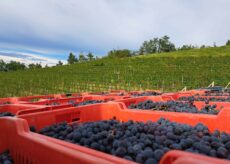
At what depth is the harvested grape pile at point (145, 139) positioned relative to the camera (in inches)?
40.1

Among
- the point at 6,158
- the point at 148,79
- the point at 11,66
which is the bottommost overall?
the point at 6,158

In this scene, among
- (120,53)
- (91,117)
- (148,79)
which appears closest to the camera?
(91,117)

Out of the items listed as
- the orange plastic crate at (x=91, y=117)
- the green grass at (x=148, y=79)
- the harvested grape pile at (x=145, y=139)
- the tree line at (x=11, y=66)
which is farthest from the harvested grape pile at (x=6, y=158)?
the tree line at (x=11, y=66)

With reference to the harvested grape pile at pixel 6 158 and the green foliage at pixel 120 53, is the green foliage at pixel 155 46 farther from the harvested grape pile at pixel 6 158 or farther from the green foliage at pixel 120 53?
the harvested grape pile at pixel 6 158

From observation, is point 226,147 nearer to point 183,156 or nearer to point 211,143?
point 211,143

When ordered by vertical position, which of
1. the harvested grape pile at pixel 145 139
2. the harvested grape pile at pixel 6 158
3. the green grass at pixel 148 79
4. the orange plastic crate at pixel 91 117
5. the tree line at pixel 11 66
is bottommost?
the harvested grape pile at pixel 6 158

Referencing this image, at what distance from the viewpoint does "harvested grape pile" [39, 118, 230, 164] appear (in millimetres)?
1018

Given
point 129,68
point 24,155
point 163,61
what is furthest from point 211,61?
point 24,155

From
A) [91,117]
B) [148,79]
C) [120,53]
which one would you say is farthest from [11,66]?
[91,117]

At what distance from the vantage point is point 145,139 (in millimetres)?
1179

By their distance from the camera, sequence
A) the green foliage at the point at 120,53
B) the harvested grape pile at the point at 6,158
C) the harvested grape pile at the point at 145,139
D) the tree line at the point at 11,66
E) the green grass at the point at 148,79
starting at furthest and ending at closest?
the tree line at the point at 11,66 < the green foliage at the point at 120,53 < the green grass at the point at 148,79 < the harvested grape pile at the point at 6,158 < the harvested grape pile at the point at 145,139

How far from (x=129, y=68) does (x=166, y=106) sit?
920 inches

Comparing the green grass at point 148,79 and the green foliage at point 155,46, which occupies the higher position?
the green foliage at point 155,46

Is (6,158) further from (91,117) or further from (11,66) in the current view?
(11,66)
